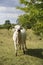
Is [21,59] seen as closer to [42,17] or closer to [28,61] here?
[28,61]

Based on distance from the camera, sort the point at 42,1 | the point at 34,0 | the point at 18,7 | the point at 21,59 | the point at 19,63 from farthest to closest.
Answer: the point at 18,7 → the point at 34,0 → the point at 42,1 → the point at 21,59 → the point at 19,63

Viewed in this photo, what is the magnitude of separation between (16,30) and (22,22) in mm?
1644

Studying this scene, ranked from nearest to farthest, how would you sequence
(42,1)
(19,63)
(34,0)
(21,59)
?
(19,63)
(21,59)
(42,1)
(34,0)

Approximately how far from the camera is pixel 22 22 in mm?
14125

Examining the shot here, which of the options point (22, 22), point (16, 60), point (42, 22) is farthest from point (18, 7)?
point (16, 60)

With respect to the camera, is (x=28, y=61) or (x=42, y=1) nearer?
(x=28, y=61)

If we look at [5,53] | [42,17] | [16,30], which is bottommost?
[5,53]

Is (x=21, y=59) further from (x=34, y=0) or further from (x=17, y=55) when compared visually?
(x=34, y=0)

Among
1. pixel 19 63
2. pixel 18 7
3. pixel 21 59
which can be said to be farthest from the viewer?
pixel 18 7

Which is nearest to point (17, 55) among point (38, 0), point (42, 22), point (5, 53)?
point (5, 53)

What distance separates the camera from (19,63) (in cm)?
1098

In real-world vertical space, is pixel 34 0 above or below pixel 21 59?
above

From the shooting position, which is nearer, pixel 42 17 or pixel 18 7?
pixel 42 17

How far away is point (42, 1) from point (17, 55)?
10.2 feet
